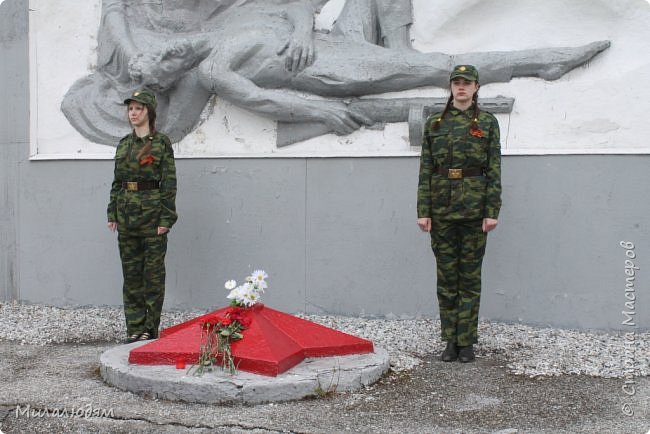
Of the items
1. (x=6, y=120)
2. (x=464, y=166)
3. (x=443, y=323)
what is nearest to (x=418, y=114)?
(x=464, y=166)

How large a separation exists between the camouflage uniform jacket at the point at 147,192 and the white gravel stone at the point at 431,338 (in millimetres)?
812

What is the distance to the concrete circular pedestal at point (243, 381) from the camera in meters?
3.05

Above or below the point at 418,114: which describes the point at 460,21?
above

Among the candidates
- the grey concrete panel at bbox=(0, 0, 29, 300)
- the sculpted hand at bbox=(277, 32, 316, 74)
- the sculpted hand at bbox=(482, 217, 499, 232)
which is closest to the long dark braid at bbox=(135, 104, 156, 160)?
the sculpted hand at bbox=(277, 32, 316, 74)

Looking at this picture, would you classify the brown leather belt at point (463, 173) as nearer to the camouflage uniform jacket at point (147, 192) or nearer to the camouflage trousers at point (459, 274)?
the camouflage trousers at point (459, 274)

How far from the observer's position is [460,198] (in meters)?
3.76

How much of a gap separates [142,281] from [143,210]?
17.4 inches

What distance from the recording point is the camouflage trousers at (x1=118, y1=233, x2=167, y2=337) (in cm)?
433

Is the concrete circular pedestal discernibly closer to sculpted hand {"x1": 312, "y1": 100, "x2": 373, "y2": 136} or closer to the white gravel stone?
the white gravel stone

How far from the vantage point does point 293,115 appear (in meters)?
4.94

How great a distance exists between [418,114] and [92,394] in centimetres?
257

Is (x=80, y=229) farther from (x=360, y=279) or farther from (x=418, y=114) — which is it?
(x=418, y=114)

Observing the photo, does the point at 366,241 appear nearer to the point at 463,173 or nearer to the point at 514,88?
the point at 463,173

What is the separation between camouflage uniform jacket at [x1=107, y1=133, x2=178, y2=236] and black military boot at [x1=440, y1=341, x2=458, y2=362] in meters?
1.68
